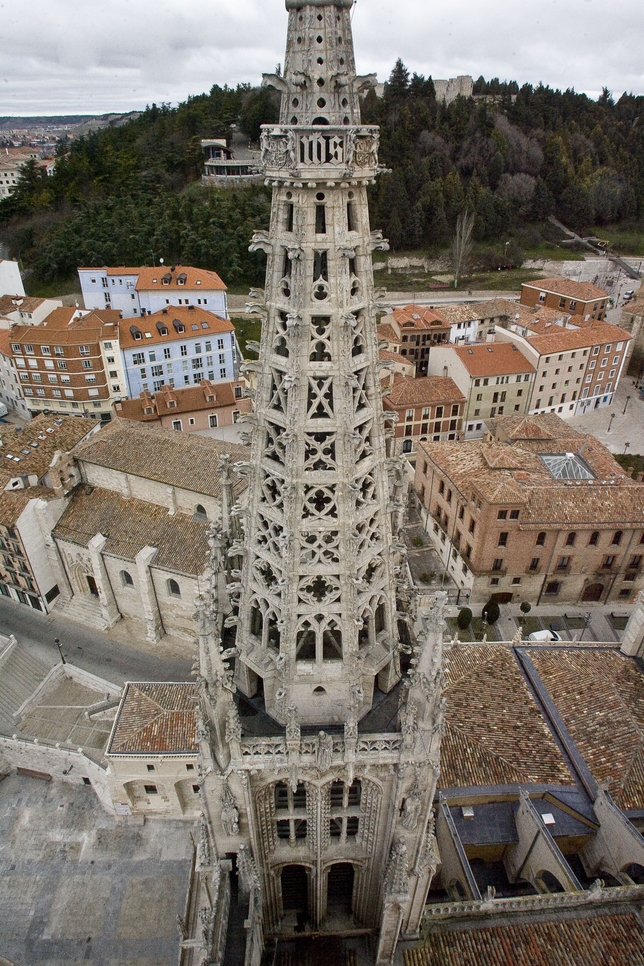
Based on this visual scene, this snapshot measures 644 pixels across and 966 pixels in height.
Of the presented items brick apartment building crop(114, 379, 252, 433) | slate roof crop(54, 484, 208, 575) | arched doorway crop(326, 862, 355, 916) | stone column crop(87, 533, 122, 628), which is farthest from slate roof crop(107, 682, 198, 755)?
brick apartment building crop(114, 379, 252, 433)

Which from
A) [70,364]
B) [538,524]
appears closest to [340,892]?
[538,524]

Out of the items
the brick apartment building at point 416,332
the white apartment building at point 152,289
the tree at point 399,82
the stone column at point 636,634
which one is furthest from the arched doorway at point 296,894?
the tree at point 399,82

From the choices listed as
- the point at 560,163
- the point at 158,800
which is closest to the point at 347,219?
the point at 158,800

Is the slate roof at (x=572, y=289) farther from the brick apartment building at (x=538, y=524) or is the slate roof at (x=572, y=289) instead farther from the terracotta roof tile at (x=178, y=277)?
the terracotta roof tile at (x=178, y=277)

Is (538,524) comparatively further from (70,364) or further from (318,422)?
(70,364)

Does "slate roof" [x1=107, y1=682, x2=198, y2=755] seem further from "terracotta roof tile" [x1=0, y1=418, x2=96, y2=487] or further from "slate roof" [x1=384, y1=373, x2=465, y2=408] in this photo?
"slate roof" [x1=384, y1=373, x2=465, y2=408]

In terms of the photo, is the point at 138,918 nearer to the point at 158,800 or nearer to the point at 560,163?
the point at 158,800
